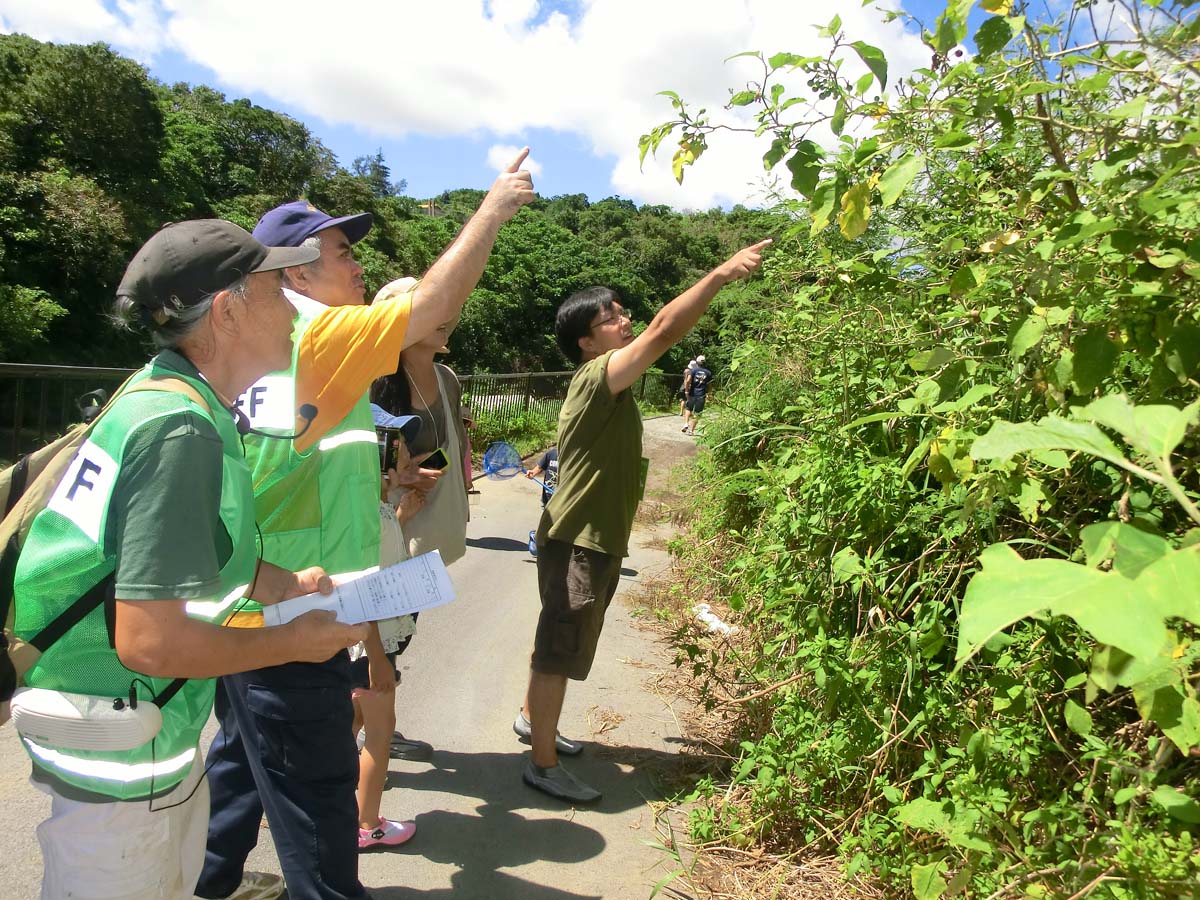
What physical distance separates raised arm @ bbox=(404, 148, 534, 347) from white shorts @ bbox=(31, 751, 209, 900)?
4.10 ft

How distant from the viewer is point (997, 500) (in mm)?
2346

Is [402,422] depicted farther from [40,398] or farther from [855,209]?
[40,398]

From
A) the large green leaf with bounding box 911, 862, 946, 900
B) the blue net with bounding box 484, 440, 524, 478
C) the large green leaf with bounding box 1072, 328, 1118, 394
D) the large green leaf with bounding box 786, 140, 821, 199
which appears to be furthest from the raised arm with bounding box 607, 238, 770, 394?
the blue net with bounding box 484, 440, 524, 478

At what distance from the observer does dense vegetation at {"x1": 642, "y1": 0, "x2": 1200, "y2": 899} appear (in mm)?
1046

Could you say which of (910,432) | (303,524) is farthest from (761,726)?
(303,524)

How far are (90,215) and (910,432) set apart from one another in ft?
66.4

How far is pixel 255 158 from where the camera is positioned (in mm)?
28750

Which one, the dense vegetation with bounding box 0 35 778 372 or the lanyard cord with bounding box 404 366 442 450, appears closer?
the lanyard cord with bounding box 404 366 442 450

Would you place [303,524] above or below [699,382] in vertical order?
below

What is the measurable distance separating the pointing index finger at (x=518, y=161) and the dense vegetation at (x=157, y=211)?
134 inches

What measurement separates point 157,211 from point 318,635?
23.7 metres

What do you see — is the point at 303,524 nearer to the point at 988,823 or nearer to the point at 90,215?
the point at 988,823

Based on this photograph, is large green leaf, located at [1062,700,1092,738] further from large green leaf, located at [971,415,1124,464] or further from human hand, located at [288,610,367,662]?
human hand, located at [288,610,367,662]

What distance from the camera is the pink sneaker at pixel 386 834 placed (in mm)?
2842
